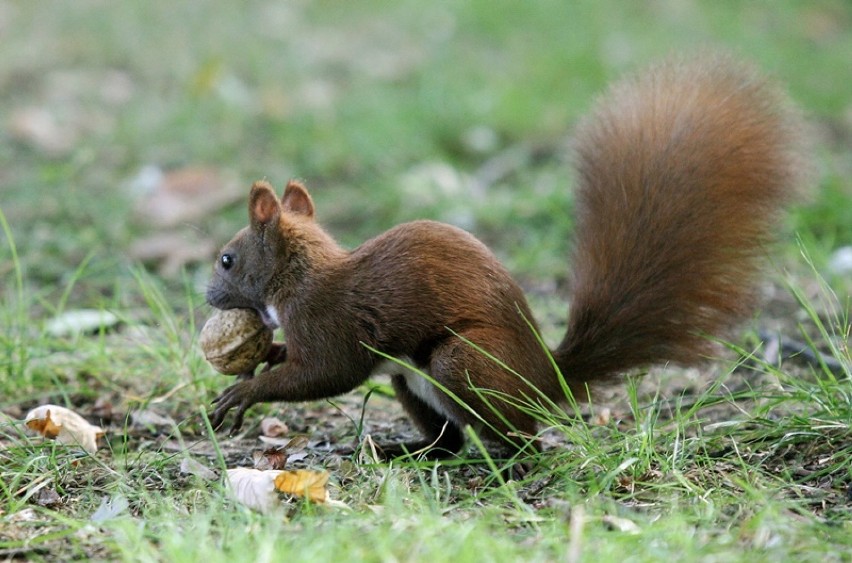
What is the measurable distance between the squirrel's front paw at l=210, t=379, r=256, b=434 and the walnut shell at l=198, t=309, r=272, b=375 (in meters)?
0.12

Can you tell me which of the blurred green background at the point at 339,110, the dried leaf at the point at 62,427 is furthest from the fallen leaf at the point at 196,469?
the blurred green background at the point at 339,110

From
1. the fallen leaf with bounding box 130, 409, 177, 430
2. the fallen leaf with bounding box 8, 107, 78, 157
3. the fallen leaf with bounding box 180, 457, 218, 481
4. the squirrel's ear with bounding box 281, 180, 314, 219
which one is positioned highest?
the squirrel's ear with bounding box 281, 180, 314, 219

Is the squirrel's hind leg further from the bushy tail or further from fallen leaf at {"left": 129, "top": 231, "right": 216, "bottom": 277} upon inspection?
fallen leaf at {"left": 129, "top": 231, "right": 216, "bottom": 277}

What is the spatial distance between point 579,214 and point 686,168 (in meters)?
0.31

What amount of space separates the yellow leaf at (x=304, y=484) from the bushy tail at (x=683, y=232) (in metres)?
0.77

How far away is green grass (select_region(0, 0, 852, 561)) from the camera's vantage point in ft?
7.40

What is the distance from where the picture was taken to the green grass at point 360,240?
2256 mm

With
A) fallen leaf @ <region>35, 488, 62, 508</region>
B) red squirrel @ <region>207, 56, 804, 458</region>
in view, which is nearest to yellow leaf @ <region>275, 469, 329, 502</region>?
red squirrel @ <region>207, 56, 804, 458</region>

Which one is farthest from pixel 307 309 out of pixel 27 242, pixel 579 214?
pixel 27 242

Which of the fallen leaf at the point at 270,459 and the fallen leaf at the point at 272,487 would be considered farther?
the fallen leaf at the point at 270,459

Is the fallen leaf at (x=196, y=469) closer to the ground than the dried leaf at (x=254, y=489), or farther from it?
closer to the ground

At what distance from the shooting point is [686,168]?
297 cm

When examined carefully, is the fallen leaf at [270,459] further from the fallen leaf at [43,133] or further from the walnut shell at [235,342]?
the fallen leaf at [43,133]

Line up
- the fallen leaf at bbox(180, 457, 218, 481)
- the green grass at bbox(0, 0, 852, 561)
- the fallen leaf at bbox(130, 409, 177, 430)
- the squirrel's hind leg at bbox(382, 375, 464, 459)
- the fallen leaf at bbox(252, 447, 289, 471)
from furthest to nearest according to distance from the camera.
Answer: the fallen leaf at bbox(130, 409, 177, 430), the squirrel's hind leg at bbox(382, 375, 464, 459), the fallen leaf at bbox(252, 447, 289, 471), the fallen leaf at bbox(180, 457, 218, 481), the green grass at bbox(0, 0, 852, 561)
